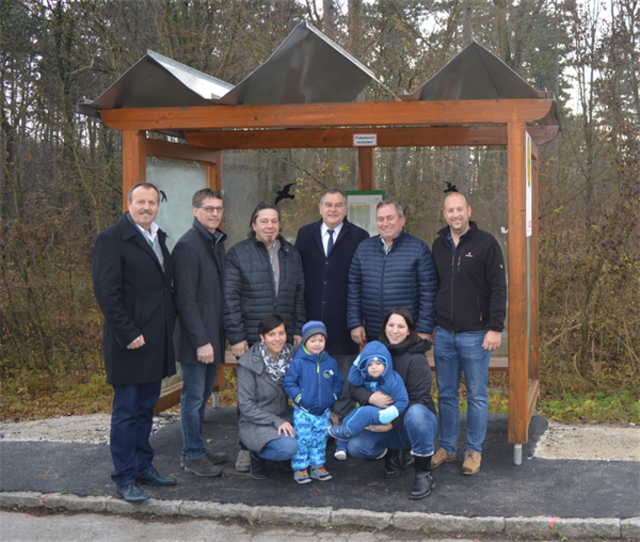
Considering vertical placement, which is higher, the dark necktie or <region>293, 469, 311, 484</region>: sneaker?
the dark necktie

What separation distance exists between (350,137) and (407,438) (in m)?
2.85

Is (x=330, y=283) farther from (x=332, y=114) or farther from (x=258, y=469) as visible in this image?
(x=258, y=469)

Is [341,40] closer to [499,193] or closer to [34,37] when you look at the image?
[499,193]

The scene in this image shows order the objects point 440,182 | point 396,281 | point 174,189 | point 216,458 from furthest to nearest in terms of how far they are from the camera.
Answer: point 440,182
point 174,189
point 216,458
point 396,281

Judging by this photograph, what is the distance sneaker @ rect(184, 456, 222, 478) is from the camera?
4.71 m

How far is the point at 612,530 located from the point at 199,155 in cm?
442

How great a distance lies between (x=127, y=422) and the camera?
14.0 ft

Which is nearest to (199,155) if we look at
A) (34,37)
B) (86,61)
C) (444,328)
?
(444,328)

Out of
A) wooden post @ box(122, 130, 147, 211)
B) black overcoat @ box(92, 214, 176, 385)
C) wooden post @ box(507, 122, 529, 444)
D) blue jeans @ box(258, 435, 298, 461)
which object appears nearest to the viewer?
black overcoat @ box(92, 214, 176, 385)

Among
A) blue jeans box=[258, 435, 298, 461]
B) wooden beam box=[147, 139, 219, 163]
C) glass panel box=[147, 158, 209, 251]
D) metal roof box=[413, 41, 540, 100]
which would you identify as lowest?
blue jeans box=[258, 435, 298, 461]

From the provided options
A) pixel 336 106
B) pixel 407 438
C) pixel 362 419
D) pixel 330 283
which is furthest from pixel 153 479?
pixel 336 106

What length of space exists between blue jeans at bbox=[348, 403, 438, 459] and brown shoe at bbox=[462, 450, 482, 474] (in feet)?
1.38

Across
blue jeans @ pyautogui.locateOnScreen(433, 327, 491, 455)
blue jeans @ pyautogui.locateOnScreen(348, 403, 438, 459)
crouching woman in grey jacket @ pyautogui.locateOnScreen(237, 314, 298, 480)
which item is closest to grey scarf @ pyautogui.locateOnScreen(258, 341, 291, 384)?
crouching woman in grey jacket @ pyautogui.locateOnScreen(237, 314, 298, 480)

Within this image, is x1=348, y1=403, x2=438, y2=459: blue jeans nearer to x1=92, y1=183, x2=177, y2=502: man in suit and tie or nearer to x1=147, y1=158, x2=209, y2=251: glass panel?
x1=92, y1=183, x2=177, y2=502: man in suit and tie
